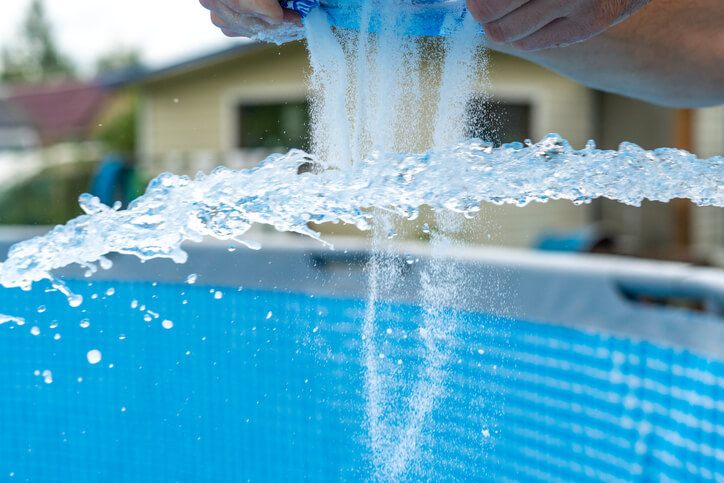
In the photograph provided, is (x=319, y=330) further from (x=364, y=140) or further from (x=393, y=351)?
(x=364, y=140)

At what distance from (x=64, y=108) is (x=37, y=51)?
21735 mm

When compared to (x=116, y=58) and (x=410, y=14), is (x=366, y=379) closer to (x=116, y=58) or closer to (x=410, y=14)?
(x=410, y=14)

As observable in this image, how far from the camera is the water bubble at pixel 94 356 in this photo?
2435 millimetres

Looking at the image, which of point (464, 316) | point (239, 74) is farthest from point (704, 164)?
point (239, 74)

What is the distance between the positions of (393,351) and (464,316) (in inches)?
13.8

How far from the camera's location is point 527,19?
0.93m

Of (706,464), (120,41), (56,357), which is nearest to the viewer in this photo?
(706,464)

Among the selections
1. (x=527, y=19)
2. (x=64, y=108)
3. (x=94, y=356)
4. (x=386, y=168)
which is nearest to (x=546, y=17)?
(x=527, y=19)

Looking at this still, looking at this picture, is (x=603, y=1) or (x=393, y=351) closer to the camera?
(x=603, y=1)

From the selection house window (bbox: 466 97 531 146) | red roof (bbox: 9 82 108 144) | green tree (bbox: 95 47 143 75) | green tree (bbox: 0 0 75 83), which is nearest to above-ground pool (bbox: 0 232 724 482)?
house window (bbox: 466 97 531 146)

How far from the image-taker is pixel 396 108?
1217mm

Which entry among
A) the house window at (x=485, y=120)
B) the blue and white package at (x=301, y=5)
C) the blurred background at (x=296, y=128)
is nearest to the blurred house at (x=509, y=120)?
the blurred background at (x=296, y=128)

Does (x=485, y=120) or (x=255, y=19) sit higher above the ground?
(x=255, y=19)

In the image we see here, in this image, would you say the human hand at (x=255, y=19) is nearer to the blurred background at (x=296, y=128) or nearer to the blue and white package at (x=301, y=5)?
the blue and white package at (x=301, y=5)
